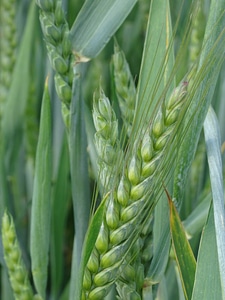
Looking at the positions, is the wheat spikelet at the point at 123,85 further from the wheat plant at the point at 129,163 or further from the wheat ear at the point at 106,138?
the wheat ear at the point at 106,138

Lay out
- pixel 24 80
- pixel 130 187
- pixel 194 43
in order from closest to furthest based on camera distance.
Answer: pixel 130 187 < pixel 194 43 < pixel 24 80

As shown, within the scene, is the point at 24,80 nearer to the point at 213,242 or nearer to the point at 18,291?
the point at 18,291

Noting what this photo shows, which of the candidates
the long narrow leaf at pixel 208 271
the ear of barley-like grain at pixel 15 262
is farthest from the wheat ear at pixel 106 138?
the ear of barley-like grain at pixel 15 262

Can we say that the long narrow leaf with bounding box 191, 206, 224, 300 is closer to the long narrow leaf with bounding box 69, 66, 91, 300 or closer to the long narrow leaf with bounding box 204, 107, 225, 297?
the long narrow leaf with bounding box 204, 107, 225, 297

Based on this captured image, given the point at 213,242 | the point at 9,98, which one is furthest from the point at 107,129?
the point at 9,98

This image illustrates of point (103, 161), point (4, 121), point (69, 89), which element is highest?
point (4, 121)

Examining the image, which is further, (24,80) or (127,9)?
(24,80)
